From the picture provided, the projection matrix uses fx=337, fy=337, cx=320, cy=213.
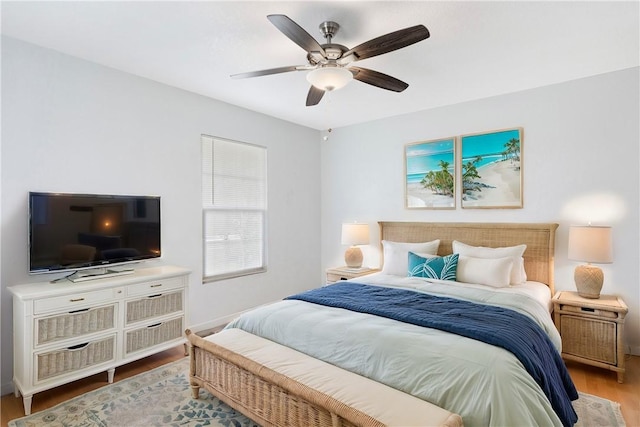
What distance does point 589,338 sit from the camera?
9.34ft

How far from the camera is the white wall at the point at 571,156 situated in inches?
122

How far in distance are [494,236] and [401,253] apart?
1.03m

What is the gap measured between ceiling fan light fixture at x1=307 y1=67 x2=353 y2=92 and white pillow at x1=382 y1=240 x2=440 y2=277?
221 cm

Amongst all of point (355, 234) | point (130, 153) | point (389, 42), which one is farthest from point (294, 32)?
point (355, 234)

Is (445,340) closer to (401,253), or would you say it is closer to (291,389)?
(291,389)

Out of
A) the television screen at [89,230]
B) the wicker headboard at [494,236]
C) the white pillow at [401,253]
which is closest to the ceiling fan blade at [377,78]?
Result: the white pillow at [401,253]

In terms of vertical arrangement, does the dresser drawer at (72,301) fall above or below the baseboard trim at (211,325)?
above

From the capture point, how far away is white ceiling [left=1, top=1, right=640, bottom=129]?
7.07ft

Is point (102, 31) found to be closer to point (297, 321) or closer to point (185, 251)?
point (185, 251)

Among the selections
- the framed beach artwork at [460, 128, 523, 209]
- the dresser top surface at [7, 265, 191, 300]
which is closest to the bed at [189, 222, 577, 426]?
the framed beach artwork at [460, 128, 523, 209]

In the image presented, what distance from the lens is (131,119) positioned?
3.21 metres

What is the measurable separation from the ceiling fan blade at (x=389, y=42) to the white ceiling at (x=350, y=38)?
0.28 meters

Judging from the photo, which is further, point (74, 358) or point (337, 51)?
point (74, 358)

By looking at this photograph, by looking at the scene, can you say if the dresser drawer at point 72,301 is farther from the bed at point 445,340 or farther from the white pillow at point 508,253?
the white pillow at point 508,253
